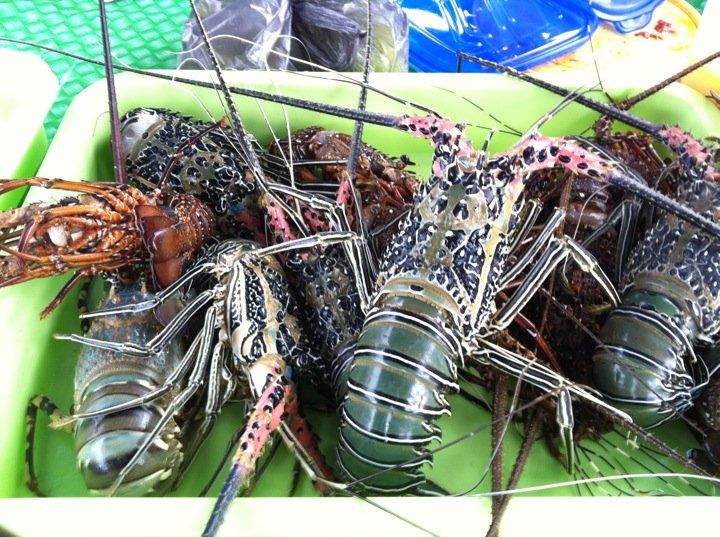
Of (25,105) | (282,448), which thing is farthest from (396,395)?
(25,105)

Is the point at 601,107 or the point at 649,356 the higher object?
the point at 601,107

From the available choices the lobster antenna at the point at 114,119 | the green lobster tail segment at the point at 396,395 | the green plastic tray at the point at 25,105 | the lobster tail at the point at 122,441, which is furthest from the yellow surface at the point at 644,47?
the lobster tail at the point at 122,441

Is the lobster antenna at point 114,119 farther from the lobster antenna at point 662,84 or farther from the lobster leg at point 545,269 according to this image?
the lobster antenna at point 662,84

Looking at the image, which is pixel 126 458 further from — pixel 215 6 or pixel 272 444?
pixel 215 6

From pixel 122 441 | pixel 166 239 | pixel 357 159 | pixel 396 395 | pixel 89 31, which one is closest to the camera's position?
pixel 396 395

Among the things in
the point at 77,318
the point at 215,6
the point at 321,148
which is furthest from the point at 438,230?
the point at 215,6

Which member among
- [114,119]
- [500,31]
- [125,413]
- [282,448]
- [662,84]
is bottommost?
[282,448]

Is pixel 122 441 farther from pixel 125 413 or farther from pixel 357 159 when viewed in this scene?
pixel 357 159
